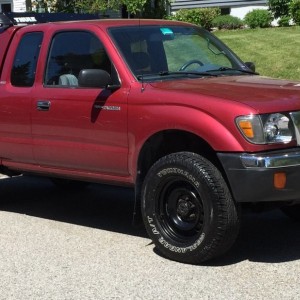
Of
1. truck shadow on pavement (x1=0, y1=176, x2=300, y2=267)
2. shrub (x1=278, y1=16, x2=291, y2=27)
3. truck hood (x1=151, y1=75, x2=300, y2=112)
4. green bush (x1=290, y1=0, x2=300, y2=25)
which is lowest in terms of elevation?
truck shadow on pavement (x1=0, y1=176, x2=300, y2=267)

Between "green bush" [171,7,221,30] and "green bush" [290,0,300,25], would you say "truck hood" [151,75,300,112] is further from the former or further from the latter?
"green bush" [171,7,221,30]

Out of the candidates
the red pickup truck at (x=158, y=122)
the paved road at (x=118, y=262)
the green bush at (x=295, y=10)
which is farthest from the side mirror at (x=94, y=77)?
the green bush at (x=295, y=10)

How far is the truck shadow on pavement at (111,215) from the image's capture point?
544 centimetres

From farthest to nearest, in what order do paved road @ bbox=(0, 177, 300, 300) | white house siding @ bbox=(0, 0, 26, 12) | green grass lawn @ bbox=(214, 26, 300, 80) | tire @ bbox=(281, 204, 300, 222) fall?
white house siding @ bbox=(0, 0, 26, 12) < green grass lawn @ bbox=(214, 26, 300, 80) < tire @ bbox=(281, 204, 300, 222) < paved road @ bbox=(0, 177, 300, 300)

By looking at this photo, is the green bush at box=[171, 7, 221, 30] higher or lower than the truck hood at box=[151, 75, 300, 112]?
lower

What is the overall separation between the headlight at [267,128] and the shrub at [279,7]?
62.7 feet

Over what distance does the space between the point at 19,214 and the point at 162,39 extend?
2.59 metres

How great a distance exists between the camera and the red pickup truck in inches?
186

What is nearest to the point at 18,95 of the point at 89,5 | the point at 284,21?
the point at 89,5

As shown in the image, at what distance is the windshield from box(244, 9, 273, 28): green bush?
1778 cm

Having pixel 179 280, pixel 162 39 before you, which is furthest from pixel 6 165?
pixel 179 280

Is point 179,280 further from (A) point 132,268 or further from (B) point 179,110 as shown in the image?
(B) point 179,110

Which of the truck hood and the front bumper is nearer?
the front bumper

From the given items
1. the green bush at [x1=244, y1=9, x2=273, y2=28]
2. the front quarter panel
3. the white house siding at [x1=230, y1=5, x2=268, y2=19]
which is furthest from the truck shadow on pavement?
the white house siding at [x1=230, y1=5, x2=268, y2=19]
